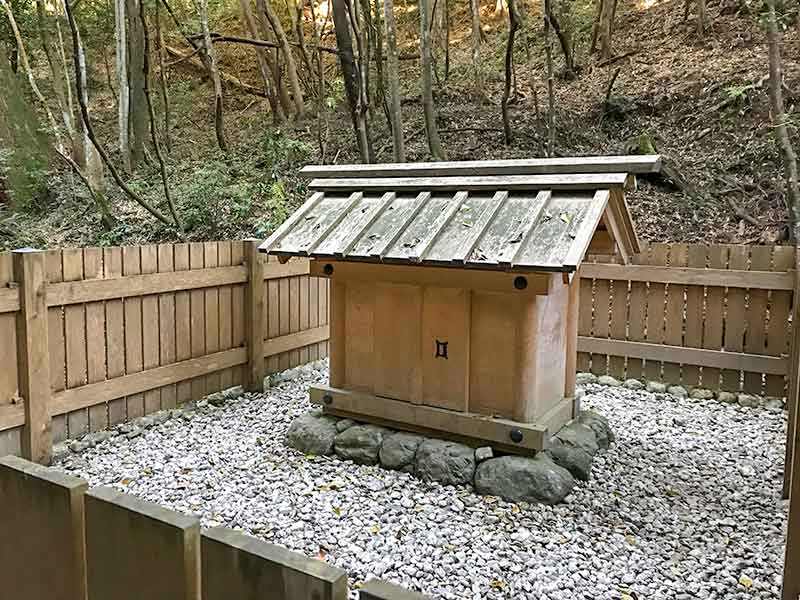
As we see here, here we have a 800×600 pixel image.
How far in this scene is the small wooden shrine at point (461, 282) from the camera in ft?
12.9

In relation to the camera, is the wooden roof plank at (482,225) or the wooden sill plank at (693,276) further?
the wooden sill plank at (693,276)

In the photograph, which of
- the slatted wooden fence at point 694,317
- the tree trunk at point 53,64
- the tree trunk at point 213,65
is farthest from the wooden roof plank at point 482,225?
the tree trunk at point 53,64

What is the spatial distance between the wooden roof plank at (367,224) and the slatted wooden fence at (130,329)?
5.95 feet

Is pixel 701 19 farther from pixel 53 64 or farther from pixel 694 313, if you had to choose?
pixel 53 64

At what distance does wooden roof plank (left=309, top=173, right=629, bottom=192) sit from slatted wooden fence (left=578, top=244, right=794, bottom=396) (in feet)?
9.29

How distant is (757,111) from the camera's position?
32.6 feet

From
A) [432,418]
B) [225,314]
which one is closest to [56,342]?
[225,314]

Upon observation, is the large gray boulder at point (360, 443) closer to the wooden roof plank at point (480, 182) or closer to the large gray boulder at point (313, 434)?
the large gray boulder at point (313, 434)

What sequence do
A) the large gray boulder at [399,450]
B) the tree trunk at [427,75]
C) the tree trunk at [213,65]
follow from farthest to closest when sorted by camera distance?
1. the tree trunk at [213,65]
2. the tree trunk at [427,75]
3. the large gray boulder at [399,450]

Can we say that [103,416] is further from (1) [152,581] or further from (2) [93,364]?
(1) [152,581]

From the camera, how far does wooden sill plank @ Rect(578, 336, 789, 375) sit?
6062 mm

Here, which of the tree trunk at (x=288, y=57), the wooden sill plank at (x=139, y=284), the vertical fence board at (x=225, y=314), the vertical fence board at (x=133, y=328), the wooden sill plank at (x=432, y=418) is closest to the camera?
the wooden sill plank at (x=432, y=418)

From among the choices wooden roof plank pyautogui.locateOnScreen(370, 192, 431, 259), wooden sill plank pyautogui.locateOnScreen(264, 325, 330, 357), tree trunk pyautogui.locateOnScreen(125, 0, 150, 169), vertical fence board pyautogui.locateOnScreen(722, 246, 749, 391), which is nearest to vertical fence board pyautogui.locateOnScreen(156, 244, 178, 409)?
wooden sill plank pyautogui.locateOnScreen(264, 325, 330, 357)

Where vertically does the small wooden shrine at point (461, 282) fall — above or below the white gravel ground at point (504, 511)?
above
